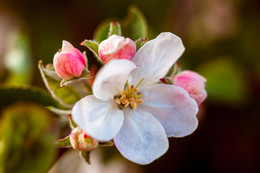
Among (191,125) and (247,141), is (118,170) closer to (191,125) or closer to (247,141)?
(247,141)

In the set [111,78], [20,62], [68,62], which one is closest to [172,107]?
[111,78]

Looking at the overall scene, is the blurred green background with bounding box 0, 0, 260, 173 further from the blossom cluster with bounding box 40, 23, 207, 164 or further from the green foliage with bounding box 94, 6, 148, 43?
the blossom cluster with bounding box 40, 23, 207, 164

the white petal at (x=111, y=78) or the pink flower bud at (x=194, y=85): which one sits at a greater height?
the white petal at (x=111, y=78)

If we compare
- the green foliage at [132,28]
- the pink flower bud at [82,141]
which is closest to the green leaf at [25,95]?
the green foliage at [132,28]

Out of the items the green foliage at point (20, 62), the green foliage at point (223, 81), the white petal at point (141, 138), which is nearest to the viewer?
the white petal at point (141, 138)

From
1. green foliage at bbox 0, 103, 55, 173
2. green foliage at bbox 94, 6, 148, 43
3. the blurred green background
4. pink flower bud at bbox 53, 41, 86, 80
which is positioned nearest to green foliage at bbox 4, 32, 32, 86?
the blurred green background

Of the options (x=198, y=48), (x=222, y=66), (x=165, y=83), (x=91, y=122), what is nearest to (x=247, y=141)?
(x=222, y=66)

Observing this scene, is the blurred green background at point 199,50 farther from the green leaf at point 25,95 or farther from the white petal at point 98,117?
the white petal at point 98,117

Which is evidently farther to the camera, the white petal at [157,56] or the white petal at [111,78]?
the white petal at [157,56]

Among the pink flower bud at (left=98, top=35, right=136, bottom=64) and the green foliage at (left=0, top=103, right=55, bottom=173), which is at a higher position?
the pink flower bud at (left=98, top=35, right=136, bottom=64)
